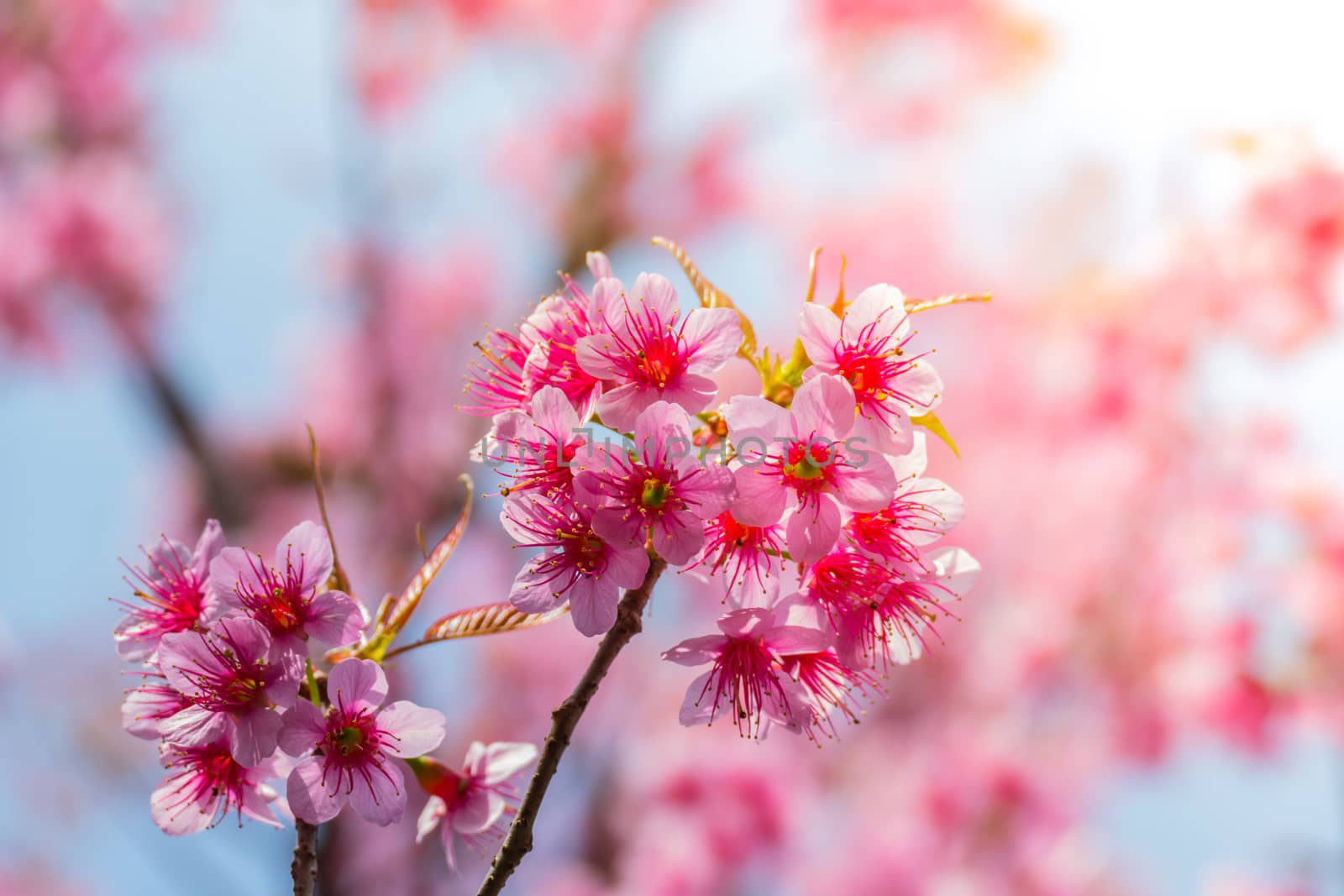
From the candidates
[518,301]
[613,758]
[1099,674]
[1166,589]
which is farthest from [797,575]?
[1166,589]

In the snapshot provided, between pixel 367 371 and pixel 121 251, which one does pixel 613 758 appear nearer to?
pixel 367 371

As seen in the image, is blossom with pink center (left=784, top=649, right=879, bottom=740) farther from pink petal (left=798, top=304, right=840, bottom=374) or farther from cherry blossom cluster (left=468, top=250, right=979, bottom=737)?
pink petal (left=798, top=304, right=840, bottom=374)

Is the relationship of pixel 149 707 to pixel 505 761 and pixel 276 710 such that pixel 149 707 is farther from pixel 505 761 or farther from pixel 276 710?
pixel 505 761

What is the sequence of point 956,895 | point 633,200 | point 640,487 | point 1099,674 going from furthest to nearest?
1. point 633,200
2. point 1099,674
3. point 956,895
4. point 640,487

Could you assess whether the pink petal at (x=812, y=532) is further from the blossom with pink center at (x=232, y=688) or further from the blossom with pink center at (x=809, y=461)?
the blossom with pink center at (x=232, y=688)

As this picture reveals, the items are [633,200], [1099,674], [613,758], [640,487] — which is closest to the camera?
[640,487]

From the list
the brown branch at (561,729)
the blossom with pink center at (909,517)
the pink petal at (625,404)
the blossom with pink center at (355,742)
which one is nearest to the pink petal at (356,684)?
the blossom with pink center at (355,742)

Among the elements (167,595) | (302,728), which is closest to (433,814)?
(302,728)
